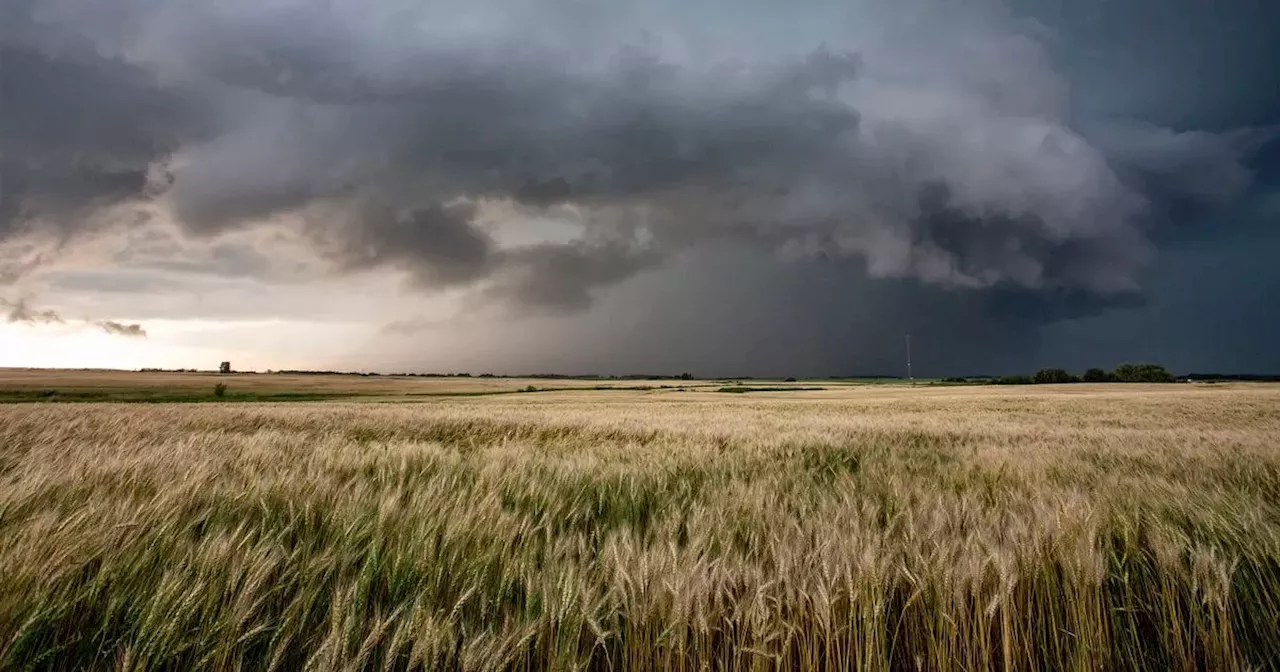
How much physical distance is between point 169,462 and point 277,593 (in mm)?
2814

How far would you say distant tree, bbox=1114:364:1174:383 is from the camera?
9394 cm

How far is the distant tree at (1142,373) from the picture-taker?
93.9 metres

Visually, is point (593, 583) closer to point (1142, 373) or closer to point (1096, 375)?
point (1096, 375)

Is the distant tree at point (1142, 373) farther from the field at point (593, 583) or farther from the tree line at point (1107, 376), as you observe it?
the field at point (593, 583)

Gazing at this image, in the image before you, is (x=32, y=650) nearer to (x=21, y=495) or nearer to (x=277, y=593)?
(x=277, y=593)

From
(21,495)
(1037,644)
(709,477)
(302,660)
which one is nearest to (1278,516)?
(1037,644)

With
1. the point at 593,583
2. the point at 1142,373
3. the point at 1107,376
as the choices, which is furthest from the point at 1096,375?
the point at 593,583

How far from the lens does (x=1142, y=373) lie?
95062mm

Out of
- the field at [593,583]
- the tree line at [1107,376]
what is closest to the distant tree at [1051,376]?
the tree line at [1107,376]

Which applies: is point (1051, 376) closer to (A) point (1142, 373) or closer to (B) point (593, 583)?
(A) point (1142, 373)

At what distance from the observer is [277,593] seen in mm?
1719

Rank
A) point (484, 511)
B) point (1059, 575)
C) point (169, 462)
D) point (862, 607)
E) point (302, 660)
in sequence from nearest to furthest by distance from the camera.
→ point (302, 660) → point (862, 607) → point (1059, 575) → point (484, 511) → point (169, 462)

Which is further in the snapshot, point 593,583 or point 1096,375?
point 1096,375

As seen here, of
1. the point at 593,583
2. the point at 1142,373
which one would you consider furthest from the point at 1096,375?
the point at 593,583
